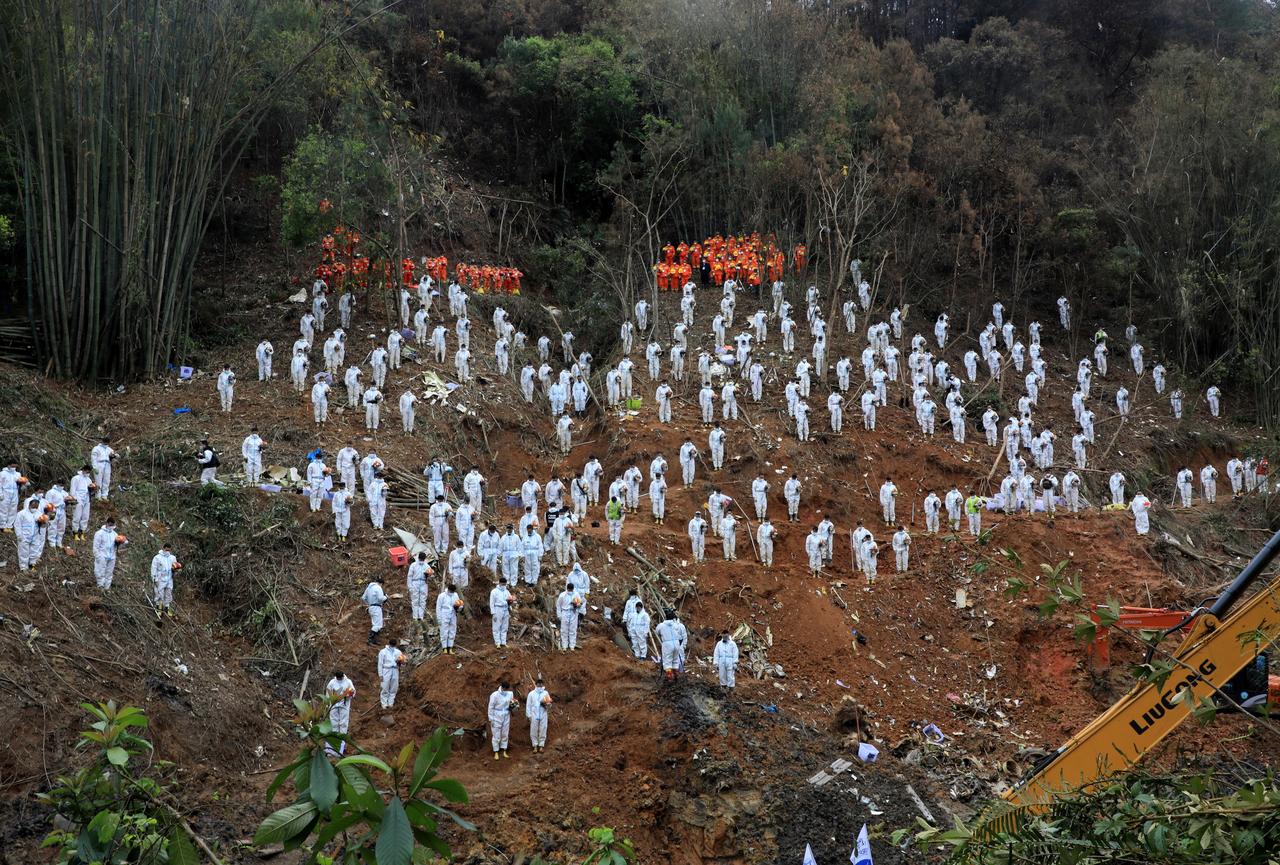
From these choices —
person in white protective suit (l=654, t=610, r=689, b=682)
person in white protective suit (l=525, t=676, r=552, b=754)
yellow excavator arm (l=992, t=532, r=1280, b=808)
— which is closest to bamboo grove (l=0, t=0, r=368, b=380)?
person in white protective suit (l=654, t=610, r=689, b=682)

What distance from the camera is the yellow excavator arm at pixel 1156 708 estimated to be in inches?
325

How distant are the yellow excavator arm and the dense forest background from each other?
49.0 feet

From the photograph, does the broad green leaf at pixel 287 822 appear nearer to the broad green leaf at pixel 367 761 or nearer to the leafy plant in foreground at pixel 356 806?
the leafy plant in foreground at pixel 356 806

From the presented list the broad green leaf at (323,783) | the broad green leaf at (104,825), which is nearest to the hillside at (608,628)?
the broad green leaf at (104,825)

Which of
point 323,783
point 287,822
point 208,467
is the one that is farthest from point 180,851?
point 208,467

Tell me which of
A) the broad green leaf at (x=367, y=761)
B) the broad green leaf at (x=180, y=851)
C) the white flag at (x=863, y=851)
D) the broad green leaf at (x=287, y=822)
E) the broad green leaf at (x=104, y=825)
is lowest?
the white flag at (x=863, y=851)

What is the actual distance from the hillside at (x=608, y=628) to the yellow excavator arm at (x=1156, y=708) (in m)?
0.51

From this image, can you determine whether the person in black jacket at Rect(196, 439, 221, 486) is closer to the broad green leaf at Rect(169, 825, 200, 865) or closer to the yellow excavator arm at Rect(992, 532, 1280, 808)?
the yellow excavator arm at Rect(992, 532, 1280, 808)

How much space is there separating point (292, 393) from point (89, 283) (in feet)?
13.7

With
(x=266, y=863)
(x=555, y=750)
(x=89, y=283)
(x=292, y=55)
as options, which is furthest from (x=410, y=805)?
(x=292, y=55)

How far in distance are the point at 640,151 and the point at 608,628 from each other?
20592 mm

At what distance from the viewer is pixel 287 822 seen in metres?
3.54

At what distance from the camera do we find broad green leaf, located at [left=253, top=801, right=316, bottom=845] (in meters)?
3.50

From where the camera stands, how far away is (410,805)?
3.53 m
